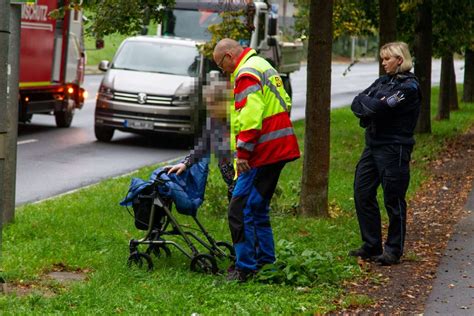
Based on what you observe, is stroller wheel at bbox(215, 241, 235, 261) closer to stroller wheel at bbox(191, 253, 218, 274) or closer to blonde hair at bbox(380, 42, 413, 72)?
stroller wheel at bbox(191, 253, 218, 274)

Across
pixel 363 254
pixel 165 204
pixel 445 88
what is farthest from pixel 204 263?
pixel 445 88

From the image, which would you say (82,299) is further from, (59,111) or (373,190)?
(59,111)

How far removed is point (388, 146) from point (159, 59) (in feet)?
42.5

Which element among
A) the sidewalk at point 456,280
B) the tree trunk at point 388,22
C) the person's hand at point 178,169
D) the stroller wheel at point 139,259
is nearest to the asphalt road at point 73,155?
the tree trunk at point 388,22

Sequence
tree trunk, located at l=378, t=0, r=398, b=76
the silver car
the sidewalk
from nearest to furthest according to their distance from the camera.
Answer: the sidewalk, tree trunk, located at l=378, t=0, r=398, b=76, the silver car

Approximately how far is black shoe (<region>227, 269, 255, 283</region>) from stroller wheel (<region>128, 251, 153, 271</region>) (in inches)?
26.9

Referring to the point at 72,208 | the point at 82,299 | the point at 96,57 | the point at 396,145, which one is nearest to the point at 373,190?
the point at 396,145

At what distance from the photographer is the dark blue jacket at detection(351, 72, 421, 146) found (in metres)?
8.60

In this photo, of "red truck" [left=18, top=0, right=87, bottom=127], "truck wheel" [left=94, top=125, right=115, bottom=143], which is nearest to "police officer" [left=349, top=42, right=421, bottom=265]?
"red truck" [left=18, top=0, right=87, bottom=127]

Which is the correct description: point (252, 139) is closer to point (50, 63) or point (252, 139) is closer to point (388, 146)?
point (388, 146)

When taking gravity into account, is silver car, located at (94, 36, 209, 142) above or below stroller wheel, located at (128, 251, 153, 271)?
above

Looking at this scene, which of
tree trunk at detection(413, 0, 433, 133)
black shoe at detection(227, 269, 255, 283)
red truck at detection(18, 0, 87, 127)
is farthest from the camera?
tree trunk at detection(413, 0, 433, 133)

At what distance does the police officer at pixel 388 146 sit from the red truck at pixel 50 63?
11.9 m

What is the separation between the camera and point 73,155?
18578mm
